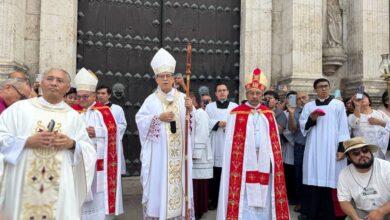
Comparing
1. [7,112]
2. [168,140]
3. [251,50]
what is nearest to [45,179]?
[7,112]

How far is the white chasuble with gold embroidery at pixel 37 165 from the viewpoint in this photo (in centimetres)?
368

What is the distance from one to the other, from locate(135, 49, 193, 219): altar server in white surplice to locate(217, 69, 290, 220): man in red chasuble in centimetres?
52

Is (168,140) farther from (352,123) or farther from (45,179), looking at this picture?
(352,123)

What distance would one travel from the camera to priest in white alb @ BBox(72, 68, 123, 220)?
5.86 m

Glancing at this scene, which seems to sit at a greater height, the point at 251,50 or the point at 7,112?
the point at 251,50

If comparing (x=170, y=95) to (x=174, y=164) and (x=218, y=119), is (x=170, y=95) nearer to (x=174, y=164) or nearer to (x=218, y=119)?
(x=174, y=164)

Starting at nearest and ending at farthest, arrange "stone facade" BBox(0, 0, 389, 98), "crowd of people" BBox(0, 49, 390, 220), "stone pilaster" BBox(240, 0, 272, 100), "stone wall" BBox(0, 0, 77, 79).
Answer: "crowd of people" BBox(0, 49, 390, 220) < "stone wall" BBox(0, 0, 77, 79) < "stone facade" BBox(0, 0, 389, 98) < "stone pilaster" BBox(240, 0, 272, 100)

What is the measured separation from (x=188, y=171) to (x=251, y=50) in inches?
156

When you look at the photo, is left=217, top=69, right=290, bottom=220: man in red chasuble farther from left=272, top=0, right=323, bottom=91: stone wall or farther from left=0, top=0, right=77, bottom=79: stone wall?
left=0, top=0, right=77, bottom=79: stone wall

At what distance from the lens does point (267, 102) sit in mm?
6922

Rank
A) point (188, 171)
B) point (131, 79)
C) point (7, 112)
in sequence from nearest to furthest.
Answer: point (7, 112)
point (188, 171)
point (131, 79)

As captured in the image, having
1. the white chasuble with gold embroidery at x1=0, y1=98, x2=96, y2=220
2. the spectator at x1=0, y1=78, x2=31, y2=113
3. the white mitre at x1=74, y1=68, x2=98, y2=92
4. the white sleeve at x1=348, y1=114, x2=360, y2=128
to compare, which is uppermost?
the white mitre at x1=74, y1=68, x2=98, y2=92

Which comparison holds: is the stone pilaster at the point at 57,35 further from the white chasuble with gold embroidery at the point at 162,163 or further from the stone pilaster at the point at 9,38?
the white chasuble with gold embroidery at the point at 162,163

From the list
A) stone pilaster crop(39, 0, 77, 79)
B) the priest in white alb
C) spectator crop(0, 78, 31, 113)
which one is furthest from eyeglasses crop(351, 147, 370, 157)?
stone pilaster crop(39, 0, 77, 79)
